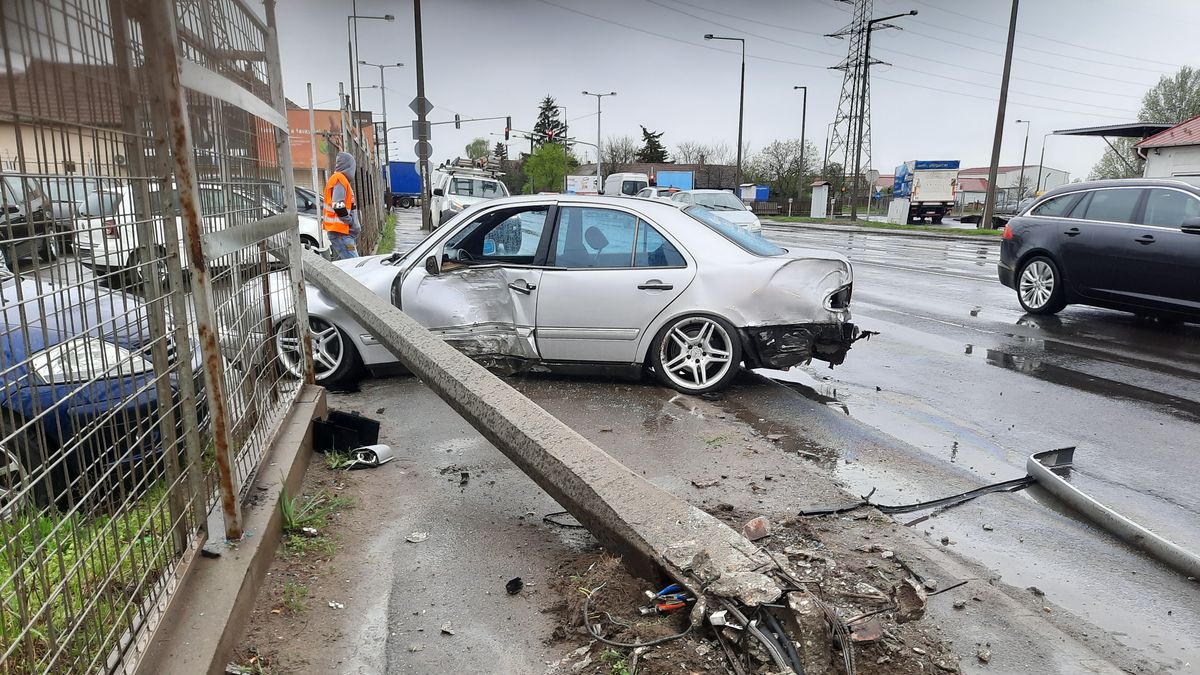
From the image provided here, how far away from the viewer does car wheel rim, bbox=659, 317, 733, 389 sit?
6.05 metres

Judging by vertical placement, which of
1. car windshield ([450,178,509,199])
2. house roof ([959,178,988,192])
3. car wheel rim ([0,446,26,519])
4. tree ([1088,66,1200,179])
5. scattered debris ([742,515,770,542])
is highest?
tree ([1088,66,1200,179])

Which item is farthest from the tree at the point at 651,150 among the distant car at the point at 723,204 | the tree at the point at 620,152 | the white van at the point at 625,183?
the distant car at the point at 723,204

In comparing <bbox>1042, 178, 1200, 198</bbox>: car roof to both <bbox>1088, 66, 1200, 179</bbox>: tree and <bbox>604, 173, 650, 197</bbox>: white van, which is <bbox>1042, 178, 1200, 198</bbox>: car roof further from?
<bbox>1088, 66, 1200, 179</bbox>: tree

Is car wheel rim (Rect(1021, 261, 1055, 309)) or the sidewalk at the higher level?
car wheel rim (Rect(1021, 261, 1055, 309))

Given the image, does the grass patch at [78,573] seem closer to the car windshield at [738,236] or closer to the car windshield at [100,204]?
the car windshield at [100,204]

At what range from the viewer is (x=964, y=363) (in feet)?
25.3

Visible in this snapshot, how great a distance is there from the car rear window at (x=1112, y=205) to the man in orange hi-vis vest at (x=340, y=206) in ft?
34.2

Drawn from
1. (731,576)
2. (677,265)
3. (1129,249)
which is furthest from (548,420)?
(1129,249)

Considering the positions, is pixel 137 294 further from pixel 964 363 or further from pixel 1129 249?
pixel 1129 249

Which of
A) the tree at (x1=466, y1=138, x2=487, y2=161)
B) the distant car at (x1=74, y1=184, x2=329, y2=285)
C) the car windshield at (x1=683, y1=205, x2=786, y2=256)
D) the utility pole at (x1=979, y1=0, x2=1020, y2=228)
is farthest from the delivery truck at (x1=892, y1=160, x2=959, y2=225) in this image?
the tree at (x1=466, y1=138, x2=487, y2=161)

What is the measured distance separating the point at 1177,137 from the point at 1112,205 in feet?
Result: 89.4

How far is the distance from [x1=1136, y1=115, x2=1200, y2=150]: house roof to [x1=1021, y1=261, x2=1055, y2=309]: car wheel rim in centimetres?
2467

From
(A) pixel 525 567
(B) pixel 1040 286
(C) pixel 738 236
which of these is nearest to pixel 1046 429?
(C) pixel 738 236

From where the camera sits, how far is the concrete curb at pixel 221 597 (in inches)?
92.9
